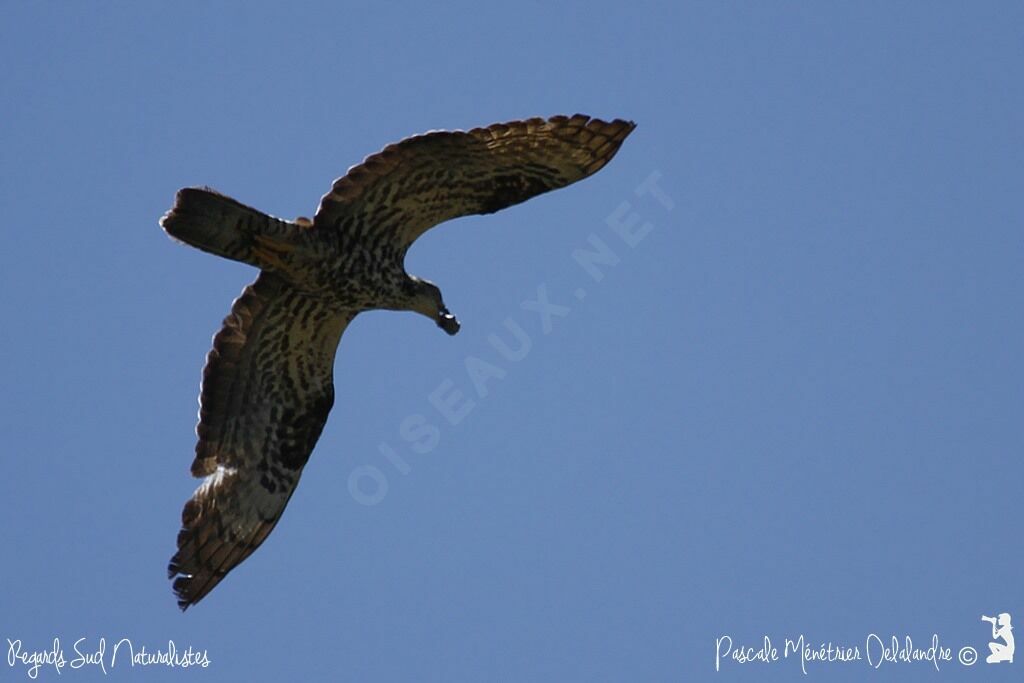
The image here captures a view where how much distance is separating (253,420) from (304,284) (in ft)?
4.42

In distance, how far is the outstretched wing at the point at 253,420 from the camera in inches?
508

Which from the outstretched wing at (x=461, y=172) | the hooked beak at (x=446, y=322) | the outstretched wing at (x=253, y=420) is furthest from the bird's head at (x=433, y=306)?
the outstretched wing at (x=253, y=420)

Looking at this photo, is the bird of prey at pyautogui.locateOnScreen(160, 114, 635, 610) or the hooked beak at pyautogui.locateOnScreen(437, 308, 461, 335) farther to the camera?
the hooked beak at pyautogui.locateOnScreen(437, 308, 461, 335)

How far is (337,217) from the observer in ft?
40.8

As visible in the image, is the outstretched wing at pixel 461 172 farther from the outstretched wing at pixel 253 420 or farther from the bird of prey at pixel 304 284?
the outstretched wing at pixel 253 420

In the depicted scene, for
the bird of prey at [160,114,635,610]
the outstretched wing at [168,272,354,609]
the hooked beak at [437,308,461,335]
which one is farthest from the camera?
the hooked beak at [437,308,461,335]

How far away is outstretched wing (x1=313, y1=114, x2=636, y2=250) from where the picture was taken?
1219cm

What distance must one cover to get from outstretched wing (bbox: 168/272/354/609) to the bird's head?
64 cm

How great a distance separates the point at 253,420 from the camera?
43.5ft

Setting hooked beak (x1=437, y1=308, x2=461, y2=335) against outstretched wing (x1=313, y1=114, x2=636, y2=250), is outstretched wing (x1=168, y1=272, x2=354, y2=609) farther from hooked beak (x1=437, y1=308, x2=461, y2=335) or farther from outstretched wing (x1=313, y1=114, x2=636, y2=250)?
outstretched wing (x1=313, y1=114, x2=636, y2=250)

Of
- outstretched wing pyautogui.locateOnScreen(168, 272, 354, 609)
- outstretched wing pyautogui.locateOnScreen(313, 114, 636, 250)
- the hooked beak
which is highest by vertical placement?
outstretched wing pyautogui.locateOnScreen(313, 114, 636, 250)

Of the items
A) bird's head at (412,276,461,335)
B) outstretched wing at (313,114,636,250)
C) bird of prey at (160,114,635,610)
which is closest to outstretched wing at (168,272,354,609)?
bird of prey at (160,114,635,610)

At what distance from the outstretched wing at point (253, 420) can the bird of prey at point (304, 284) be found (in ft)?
0.03

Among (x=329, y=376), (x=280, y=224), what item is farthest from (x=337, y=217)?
(x=329, y=376)
